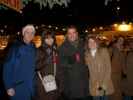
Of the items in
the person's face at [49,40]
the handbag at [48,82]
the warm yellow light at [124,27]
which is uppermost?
the person's face at [49,40]

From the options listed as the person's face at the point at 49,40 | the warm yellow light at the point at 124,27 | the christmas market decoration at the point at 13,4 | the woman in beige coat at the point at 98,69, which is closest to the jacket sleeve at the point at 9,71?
the person's face at the point at 49,40

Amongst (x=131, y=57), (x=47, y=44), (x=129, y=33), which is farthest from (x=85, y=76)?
(x=129, y=33)

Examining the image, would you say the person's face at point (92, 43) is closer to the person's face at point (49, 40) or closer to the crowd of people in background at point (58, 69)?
the crowd of people in background at point (58, 69)

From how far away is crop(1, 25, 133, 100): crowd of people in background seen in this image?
8258 mm

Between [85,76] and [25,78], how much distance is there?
58.0 inches

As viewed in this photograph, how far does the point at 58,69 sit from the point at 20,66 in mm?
935

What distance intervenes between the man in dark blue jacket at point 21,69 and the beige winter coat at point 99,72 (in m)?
1.50

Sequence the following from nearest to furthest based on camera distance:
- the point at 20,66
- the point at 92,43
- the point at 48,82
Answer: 1. the point at 20,66
2. the point at 48,82
3. the point at 92,43

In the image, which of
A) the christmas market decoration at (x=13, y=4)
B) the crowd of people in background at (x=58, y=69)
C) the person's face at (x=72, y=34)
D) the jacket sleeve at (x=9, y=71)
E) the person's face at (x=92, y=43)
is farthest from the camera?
the person's face at (x=92, y=43)

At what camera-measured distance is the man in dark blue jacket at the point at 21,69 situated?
8.12 m

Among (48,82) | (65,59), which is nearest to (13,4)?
(65,59)

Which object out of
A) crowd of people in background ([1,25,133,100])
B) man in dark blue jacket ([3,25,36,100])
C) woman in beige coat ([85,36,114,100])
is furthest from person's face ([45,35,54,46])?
woman in beige coat ([85,36,114,100])

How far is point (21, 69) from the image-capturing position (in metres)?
8.27

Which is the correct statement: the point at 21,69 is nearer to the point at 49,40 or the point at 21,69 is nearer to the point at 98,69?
the point at 49,40
